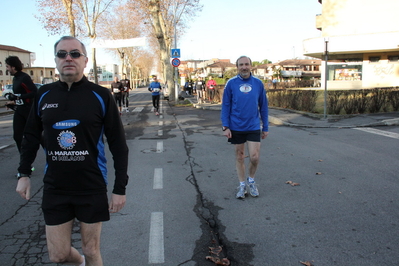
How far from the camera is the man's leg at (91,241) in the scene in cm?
248

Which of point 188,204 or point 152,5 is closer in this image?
point 188,204

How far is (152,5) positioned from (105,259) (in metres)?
27.3

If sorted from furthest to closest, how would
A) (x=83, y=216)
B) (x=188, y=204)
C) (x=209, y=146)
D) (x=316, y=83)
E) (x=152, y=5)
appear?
(x=316, y=83), (x=152, y=5), (x=209, y=146), (x=188, y=204), (x=83, y=216)

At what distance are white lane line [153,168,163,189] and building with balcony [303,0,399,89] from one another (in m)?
24.1

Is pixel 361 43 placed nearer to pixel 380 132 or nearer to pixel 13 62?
pixel 380 132

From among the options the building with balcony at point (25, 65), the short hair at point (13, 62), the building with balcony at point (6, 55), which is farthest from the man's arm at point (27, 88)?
the building with balcony at point (25, 65)

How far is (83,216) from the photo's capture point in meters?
2.42

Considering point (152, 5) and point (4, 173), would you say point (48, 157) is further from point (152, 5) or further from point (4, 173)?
point (152, 5)

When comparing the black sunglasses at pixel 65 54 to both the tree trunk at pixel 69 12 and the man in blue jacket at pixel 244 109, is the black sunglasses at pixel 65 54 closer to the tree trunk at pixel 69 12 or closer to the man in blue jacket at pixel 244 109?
the man in blue jacket at pixel 244 109

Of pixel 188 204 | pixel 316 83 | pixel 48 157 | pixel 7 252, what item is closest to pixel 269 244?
pixel 188 204

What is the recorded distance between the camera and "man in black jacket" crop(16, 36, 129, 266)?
2.38m

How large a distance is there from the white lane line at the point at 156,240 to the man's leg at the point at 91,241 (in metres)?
0.90

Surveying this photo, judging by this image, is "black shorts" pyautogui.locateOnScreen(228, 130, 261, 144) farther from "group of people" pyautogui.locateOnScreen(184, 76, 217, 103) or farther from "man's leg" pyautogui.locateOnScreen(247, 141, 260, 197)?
"group of people" pyautogui.locateOnScreen(184, 76, 217, 103)

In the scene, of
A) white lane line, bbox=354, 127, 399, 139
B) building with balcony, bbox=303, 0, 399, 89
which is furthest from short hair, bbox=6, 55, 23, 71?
building with balcony, bbox=303, 0, 399, 89
